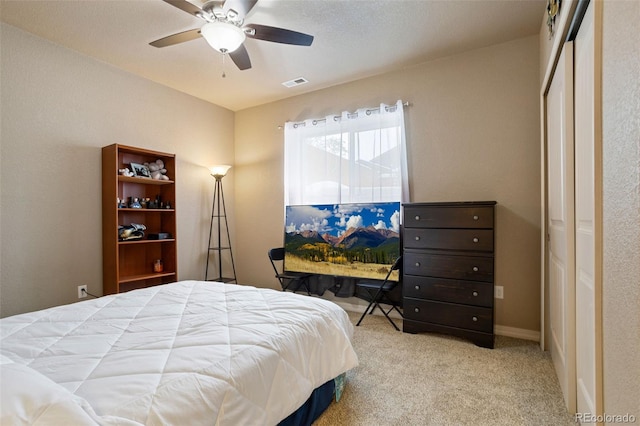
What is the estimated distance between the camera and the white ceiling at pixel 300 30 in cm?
239

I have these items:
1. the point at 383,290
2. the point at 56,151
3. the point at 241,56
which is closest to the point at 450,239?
the point at 383,290

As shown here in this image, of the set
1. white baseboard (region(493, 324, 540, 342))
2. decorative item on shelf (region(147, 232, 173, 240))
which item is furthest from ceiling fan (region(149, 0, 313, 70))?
white baseboard (region(493, 324, 540, 342))

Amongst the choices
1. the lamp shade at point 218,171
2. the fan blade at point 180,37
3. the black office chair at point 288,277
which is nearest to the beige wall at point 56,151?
the lamp shade at point 218,171

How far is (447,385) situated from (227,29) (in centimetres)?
267

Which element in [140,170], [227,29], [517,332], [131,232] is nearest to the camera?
[227,29]

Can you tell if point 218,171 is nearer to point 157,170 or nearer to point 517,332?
point 157,170

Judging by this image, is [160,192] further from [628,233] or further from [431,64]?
[628,233]

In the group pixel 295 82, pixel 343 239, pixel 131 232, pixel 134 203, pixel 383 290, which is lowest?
pixel 383 290

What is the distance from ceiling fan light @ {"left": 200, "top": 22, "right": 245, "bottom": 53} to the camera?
6.59 feet

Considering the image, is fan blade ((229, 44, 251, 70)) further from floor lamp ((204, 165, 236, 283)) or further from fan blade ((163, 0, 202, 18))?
floor lamp ((204, 165, 236, 283))

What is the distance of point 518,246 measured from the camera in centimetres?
287

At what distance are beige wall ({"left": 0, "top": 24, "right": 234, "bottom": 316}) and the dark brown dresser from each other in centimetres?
304

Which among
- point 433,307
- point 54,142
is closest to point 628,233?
point 433,307

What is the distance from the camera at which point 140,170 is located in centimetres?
341
